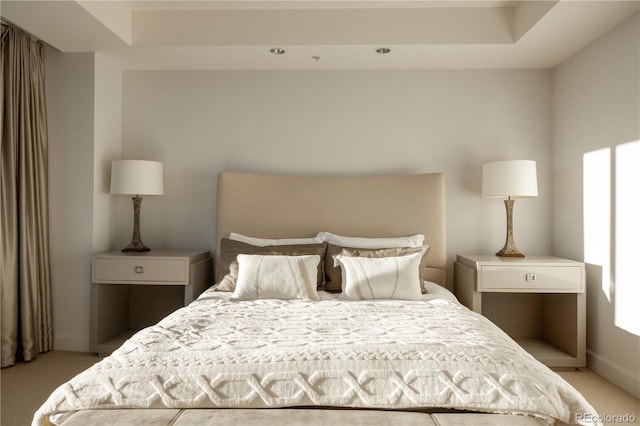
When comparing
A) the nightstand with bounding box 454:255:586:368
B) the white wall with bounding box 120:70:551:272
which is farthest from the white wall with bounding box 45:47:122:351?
the nightstand with bounding box 454:255:586:368

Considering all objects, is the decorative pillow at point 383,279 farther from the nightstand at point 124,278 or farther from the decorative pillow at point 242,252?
the nightstand at point 124,278

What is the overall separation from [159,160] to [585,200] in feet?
10.9

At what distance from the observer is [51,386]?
284cm

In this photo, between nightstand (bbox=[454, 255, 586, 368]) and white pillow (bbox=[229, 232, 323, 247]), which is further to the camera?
white pillow (bbox=[229, 232, 323, 247])

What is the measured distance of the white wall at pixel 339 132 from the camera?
3781 millimetres

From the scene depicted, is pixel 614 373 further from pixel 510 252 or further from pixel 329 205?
pixel 329 205

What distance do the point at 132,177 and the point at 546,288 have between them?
306 centimetres

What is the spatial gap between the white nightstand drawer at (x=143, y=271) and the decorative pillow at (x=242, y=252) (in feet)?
1.12

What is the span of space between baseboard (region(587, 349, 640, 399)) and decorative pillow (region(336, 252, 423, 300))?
1357mm

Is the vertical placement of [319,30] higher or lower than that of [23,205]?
higher

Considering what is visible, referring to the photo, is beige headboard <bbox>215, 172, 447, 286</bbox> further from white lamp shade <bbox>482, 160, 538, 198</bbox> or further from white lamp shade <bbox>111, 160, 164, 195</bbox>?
white lamp shade <bbox>111, 160, 164, 195</bbox>

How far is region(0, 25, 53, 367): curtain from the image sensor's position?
3.16m

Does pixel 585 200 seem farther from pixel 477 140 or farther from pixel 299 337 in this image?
pixel 299 337

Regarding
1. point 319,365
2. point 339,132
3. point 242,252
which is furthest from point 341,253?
point 319,365
